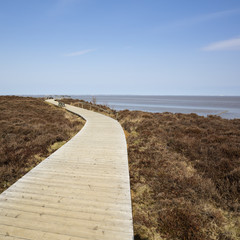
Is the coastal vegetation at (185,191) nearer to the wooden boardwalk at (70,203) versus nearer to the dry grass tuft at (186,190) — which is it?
the dry grass tuft at (186,190)

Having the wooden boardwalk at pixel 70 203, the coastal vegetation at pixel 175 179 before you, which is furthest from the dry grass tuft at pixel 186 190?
the wooden boardwalk at pixel 70 203

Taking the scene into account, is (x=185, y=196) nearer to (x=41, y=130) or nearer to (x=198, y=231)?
(x=198, y=231)

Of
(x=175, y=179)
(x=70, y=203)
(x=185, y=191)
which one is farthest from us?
(x=175, y=179)

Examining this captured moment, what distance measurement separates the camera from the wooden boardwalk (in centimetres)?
297

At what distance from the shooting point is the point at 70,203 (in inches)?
149

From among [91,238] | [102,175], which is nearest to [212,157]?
[102,175]

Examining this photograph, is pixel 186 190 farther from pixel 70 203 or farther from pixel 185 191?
pixel 70 203

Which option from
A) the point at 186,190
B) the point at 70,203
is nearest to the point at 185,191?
the point at 186,190

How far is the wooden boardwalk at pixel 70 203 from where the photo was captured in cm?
297

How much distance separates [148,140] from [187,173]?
416 cm

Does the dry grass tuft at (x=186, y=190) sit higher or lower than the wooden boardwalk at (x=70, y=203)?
lower

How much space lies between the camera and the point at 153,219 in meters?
4.10

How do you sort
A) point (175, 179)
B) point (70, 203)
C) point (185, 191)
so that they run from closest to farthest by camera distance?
point (70, 203) → point (185, 191) → point (175, 179)

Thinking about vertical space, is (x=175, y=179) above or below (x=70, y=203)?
below
